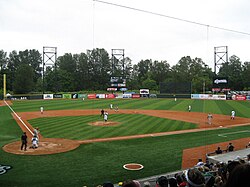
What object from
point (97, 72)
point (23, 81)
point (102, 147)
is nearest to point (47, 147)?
point (102, 147)

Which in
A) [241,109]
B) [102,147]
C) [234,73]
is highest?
[234,73]

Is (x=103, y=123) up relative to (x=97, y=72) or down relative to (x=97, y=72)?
down

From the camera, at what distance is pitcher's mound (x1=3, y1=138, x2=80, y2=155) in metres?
19.1

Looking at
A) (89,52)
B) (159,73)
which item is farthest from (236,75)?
(89,52)

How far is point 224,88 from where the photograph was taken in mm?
56906

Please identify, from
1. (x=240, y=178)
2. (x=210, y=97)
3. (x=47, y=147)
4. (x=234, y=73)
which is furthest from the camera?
(x=234, y=73)

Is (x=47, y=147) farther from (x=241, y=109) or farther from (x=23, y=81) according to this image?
(x=23, y=81)

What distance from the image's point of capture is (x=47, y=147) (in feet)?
67.4

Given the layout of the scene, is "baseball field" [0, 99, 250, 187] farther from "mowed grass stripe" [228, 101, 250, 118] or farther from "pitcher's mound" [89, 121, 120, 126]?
"mowed grass stripe" [228, 101, 250, 118]

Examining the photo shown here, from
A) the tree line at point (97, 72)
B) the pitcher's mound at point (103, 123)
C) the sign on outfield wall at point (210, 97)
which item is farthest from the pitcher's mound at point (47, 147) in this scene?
the tree line at point (97, 72)

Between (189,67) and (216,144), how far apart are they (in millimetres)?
97742

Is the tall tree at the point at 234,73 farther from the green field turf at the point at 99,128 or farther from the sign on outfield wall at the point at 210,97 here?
the green field turf at the point at 99,128

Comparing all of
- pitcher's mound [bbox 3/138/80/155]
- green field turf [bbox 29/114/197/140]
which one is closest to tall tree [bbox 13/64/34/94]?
green field turf [bbox 29/114/197/140]

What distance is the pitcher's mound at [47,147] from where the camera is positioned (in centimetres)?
1911
